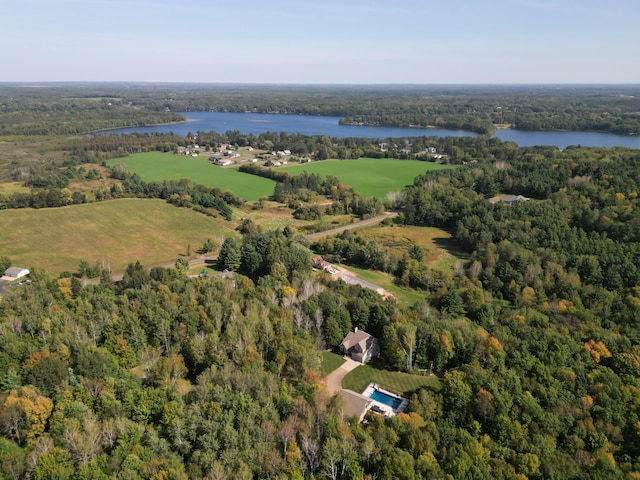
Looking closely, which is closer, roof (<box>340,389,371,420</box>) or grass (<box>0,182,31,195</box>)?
roof (<box>340,389,371,420</box>)

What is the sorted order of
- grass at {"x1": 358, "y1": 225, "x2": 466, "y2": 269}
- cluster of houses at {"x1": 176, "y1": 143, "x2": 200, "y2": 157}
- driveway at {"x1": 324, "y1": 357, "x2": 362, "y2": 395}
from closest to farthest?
1. driveway at {"x1": 324, "y1": 357, "x2": 362, "y2": 395}
2. grass at {"x1": 358, "y1": 225, "x2": 466, "y2": 269}
3. cluster of houses at {"x1": 176, "y1": 143, "x2": 200, "y2": 157}

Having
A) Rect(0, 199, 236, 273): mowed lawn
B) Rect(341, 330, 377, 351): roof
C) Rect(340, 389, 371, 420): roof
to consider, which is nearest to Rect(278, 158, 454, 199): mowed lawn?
Rect(0, 199, 236, 273): mowed lawn

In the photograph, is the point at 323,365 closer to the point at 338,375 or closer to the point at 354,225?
the point at 338,375

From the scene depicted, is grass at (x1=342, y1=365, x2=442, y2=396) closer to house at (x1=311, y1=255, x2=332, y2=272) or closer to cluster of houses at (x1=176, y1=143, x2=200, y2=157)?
house at (x1=311, y1=255, x2=332, y2=272)

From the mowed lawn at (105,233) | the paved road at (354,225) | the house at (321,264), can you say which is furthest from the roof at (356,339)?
the mowed lawn at (105,233)

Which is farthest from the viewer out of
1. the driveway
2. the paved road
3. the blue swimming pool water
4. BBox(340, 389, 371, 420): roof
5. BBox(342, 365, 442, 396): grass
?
the paved road

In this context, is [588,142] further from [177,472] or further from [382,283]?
[177,472]

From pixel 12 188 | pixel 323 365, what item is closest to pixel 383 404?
pixel 323 365
